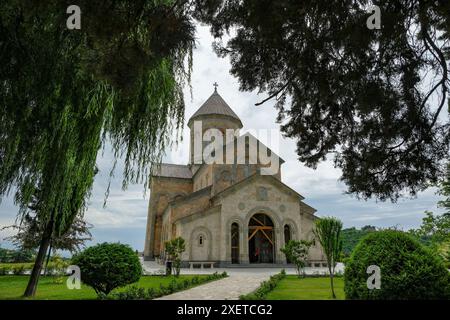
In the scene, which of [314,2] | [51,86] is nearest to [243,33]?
[314,2]

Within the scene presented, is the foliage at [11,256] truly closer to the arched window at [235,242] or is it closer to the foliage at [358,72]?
the arched window at [235,242]

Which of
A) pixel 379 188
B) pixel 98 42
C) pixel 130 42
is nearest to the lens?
pixel 98 42

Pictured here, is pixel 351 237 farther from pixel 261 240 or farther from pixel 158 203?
pixel 158 203

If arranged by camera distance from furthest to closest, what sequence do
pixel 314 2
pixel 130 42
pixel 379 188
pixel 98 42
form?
pixel 379 188, pixel 314 2, pixel 130 42, pixel 98 42

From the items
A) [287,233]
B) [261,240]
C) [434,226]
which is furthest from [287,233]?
[434,226]

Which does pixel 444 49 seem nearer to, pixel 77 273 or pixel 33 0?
pixel 33 0

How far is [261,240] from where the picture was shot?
2586 centimetres

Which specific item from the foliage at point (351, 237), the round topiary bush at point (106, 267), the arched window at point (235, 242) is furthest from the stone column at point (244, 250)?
the foliage at point (351, 237)

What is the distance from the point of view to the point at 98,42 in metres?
4.23

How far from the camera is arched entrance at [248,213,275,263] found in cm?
2533

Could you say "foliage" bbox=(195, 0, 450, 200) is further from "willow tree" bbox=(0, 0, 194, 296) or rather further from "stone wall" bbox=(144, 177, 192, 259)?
"stone wall" bbox=(144, 177, 192, 259)

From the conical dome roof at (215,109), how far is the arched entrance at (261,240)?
1387 cm

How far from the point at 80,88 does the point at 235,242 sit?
856 inches
